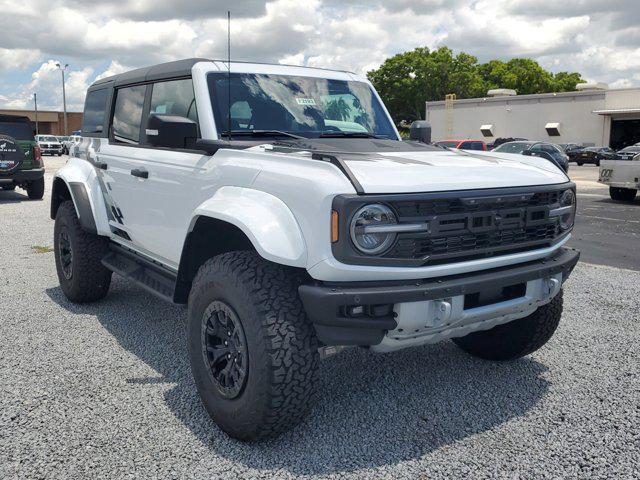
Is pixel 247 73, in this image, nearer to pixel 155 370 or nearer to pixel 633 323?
pixel 155 370

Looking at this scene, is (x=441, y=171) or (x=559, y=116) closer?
(x=441, y=171)

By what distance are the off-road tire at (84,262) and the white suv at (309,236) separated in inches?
38.0

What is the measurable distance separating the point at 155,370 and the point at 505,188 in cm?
238

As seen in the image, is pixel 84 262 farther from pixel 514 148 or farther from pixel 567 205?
pixel 514 148

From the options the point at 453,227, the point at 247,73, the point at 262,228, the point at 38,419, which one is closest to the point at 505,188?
the point at 453,227

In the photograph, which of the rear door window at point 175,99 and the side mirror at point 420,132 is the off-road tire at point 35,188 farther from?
the side mirror at point 420,132

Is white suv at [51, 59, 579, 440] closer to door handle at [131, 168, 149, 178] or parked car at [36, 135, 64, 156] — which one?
door handle at [131, 168, 149, 178]

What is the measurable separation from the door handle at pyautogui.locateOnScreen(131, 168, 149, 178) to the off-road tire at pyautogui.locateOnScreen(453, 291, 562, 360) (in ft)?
7.71

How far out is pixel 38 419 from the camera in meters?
3.16

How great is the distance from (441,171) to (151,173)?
6.43 ft

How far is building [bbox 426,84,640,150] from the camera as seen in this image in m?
41.8

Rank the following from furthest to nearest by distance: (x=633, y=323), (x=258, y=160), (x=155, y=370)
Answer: (x=633, y=323) < (x=155, y=370) < (x=258, y=160)

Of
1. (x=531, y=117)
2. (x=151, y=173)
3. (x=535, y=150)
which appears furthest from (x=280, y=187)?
(x=531, y=117)

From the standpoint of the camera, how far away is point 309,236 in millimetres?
2654
